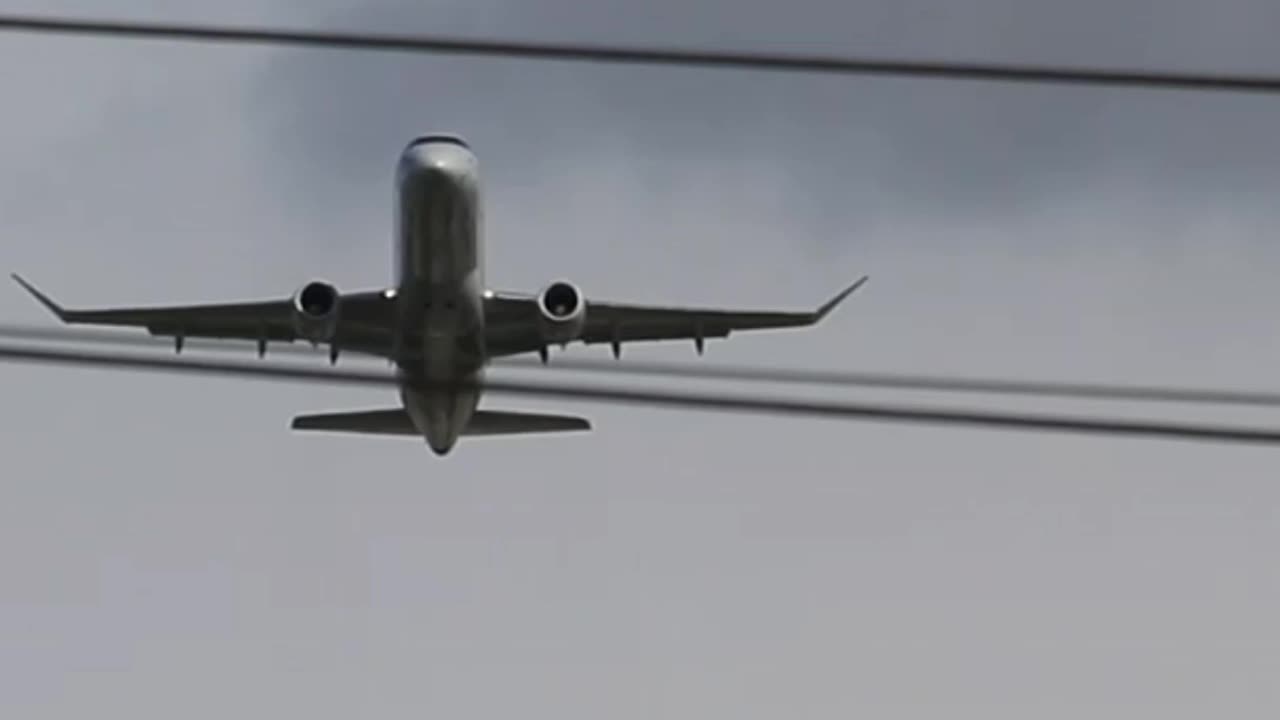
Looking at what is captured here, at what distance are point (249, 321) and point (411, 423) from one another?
308 centimetres

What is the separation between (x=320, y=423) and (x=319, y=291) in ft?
8.72

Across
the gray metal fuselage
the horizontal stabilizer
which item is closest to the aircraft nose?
the gray metal fuselage

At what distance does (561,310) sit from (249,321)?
5418 mm

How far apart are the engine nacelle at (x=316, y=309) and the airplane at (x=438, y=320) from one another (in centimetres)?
2

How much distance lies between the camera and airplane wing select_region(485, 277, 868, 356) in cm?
4166

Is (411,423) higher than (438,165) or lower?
lower

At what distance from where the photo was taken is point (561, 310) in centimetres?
4116

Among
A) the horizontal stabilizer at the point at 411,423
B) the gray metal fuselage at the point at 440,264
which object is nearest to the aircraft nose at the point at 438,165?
the gray metal fuselage at the point at 440,264

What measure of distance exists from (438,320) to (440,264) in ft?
2.78

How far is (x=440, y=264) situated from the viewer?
4022cm

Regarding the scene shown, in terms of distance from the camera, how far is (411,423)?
142ft

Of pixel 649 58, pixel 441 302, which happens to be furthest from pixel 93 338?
pixel 441 302

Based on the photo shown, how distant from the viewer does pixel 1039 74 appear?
1050 centimetres

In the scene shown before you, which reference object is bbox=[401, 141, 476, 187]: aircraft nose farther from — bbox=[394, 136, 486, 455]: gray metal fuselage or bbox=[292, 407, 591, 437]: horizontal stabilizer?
bbox=[292, 407, 591, 437]: horizontal stabilizer
